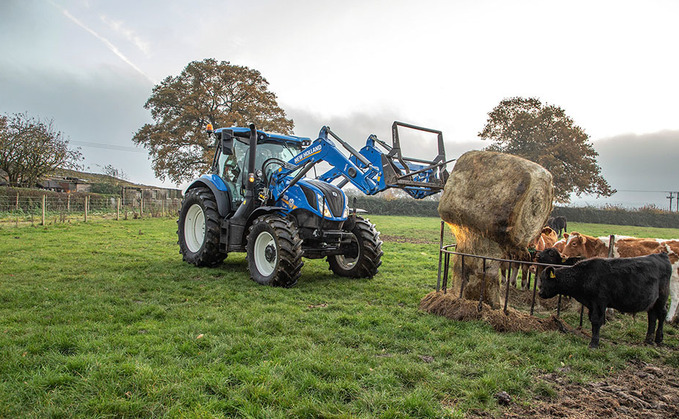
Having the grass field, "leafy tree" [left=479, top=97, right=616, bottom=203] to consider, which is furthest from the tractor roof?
"leafy tree" [left=479, top=97, right=616, bottom=203]

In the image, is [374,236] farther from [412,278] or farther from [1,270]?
[1,270]

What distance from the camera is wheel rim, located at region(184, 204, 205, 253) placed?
907cm

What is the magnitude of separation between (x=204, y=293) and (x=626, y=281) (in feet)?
18.4

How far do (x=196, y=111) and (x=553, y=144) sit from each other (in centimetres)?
2737

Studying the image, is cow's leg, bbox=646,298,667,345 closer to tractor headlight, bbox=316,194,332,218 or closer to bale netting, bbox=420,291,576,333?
bale netting, bbox=420,291,576,333

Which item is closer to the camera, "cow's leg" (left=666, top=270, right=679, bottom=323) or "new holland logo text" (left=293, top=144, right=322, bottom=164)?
"cow's leg" (left=666, top=270, right=679, bottom=323)

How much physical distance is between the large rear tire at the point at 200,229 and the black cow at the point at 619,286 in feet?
20.0

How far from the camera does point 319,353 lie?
12.9 feet

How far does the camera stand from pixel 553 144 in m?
32.4

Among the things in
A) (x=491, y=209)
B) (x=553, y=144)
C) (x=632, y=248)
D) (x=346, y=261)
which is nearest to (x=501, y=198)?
(x=491, y=209)

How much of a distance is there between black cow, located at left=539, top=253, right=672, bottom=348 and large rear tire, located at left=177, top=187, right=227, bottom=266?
6096 mm

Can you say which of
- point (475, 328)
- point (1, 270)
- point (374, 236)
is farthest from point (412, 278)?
point (1, 270)

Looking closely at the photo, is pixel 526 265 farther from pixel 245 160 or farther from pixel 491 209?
pixel 245 160

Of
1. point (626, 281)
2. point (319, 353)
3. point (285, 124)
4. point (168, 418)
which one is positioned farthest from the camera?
point (285, 124)
